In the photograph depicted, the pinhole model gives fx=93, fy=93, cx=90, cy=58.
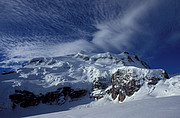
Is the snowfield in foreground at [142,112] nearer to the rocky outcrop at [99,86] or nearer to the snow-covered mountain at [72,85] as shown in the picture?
the snow-covered mountain at [72,85]

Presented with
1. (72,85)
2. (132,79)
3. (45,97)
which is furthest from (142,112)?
(45,97)

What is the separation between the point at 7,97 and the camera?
4672 centimetres

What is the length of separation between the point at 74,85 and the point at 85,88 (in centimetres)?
727

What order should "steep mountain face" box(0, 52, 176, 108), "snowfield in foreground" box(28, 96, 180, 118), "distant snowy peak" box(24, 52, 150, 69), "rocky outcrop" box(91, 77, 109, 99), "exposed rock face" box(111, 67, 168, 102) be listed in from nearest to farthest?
1. "snowfield in foreground" box(28, 96, 180, 118)
2. "exposed rock face" box(111, 67, 168, 102)
3. "steep mountain face" box(0, 52, 176, 108)
4. "rocky outcrop" box(91, 77, 109, 99)
5. "distant snowy peak" box(24, 52, 150, 69)

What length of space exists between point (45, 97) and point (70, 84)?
50.3 ft

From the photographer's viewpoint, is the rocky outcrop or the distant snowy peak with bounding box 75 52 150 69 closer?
→ the rocky outcrop

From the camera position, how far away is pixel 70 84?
5784cm

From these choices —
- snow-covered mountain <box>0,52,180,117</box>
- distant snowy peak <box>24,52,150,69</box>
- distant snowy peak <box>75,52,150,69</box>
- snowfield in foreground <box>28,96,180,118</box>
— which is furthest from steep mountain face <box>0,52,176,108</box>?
snowfield in foreground <box>28,96,180,118</box>

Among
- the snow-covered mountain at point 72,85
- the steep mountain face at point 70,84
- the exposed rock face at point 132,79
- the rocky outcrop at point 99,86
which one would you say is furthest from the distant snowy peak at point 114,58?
the exposed rock face at point 132,79

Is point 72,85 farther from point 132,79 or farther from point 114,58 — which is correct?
point 114,58

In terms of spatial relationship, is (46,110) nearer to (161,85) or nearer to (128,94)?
(128,94)

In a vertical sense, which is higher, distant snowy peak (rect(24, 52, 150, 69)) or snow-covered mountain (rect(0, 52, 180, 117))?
distant snowy peak (rect(24, 52, 150, 69))

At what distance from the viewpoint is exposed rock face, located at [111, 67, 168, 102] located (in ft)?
109

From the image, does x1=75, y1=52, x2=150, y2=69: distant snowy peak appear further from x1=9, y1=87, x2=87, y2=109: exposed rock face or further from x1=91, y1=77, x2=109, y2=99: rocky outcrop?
x1=9, y1=87, x2=87, y2=109: exposed rock face
